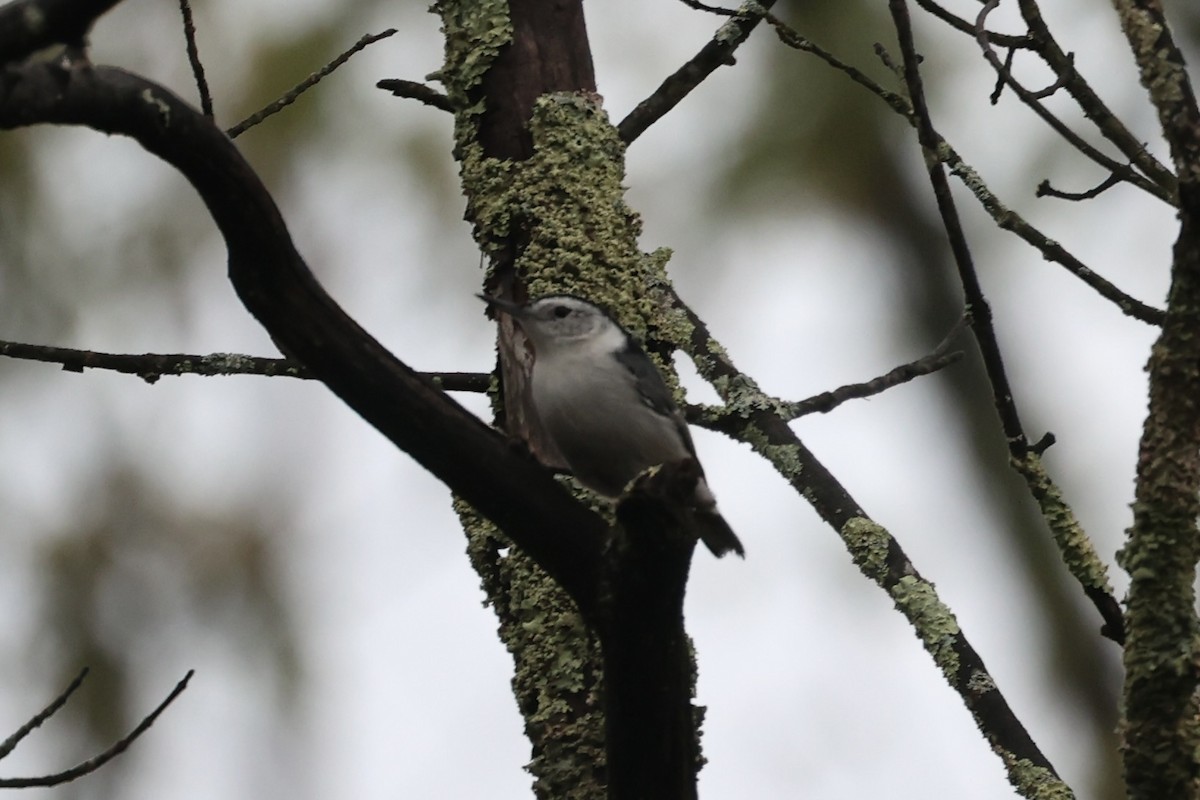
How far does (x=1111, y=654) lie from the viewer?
4.95m

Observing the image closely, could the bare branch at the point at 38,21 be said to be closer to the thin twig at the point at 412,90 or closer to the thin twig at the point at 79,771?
the thin twig at the point at 79,771

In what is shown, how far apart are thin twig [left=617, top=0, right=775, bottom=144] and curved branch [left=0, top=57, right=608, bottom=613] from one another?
1.45 m

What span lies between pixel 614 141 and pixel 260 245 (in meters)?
1.35

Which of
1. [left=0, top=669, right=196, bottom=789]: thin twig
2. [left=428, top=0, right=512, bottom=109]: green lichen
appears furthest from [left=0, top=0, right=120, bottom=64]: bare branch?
[left=428, top=0, right=512, bottom=109]: green lichen

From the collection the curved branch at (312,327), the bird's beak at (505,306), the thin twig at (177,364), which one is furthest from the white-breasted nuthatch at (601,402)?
the curved branch at (312,327)

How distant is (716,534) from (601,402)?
40 centimetres

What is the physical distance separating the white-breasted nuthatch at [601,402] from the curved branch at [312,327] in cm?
87

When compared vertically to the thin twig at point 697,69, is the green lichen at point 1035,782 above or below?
below

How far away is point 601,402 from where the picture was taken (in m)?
2.87

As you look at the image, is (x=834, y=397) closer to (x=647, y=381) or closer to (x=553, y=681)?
(x=647, y=381)

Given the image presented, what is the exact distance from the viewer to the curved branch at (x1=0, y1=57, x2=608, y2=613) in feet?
5.24

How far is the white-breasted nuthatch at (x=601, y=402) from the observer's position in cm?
283

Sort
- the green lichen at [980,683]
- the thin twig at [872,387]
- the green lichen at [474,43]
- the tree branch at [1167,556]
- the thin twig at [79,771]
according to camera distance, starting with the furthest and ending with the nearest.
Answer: the thin twig at [872,387], the green lichen at [474,43], the green lichen at [980,683], the thin twig at [79,771], the tree branch at [1167,556]

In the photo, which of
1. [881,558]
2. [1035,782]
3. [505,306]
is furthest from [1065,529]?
[505,306]
